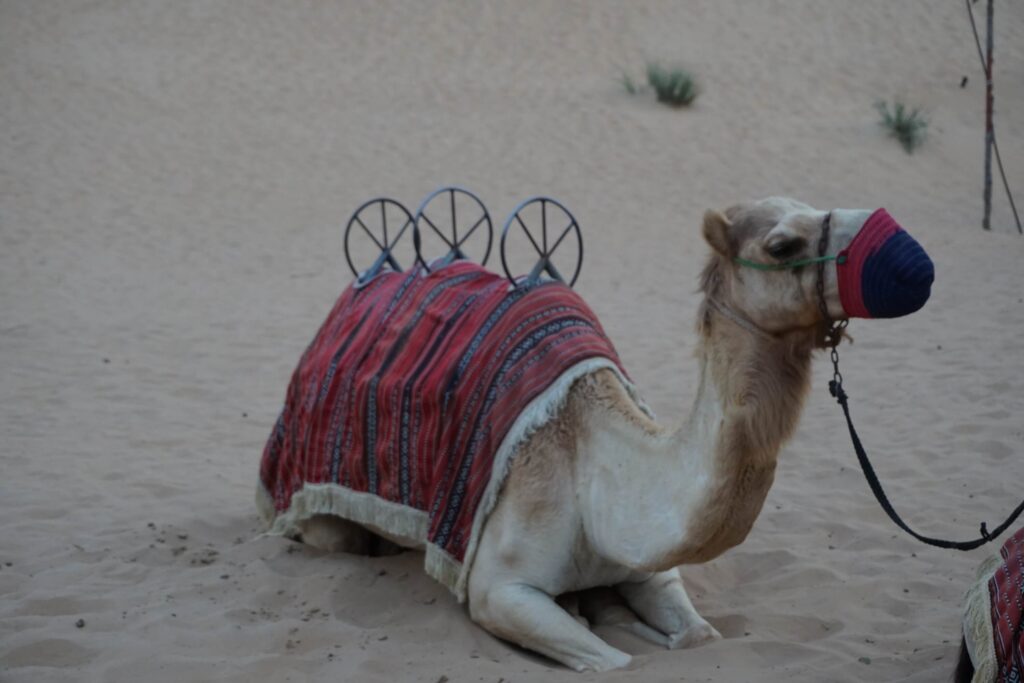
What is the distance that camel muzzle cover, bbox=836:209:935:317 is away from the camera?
251 centimetres

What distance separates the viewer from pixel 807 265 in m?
2.67

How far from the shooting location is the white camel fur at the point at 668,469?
109 inches

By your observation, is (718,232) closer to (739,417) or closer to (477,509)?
(739,417)

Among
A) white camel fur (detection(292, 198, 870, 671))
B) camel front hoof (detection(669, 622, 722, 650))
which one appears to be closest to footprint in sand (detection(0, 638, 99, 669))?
white camel fur (detection(292, 198, 870, 671))

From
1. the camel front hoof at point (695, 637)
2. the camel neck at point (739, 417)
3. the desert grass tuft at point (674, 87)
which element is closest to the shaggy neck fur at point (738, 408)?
the camel neck at point (739, 417)


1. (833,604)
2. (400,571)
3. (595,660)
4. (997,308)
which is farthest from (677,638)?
(997,308)

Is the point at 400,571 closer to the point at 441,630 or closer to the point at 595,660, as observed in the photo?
the point at 441,630

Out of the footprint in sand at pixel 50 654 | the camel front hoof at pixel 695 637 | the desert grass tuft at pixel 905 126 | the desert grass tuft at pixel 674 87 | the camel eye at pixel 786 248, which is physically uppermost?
the desert grass tuft at pixel 674 87

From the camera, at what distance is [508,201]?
40.5 feet

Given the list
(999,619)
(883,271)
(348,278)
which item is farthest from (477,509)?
(348,278)

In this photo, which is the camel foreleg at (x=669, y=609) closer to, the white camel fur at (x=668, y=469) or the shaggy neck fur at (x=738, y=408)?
the white camel fur at (x=668, y=469)

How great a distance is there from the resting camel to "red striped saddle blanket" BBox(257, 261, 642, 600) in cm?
7

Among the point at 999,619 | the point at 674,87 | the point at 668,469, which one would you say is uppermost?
the point at 674,87

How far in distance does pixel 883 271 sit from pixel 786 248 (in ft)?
0.84
